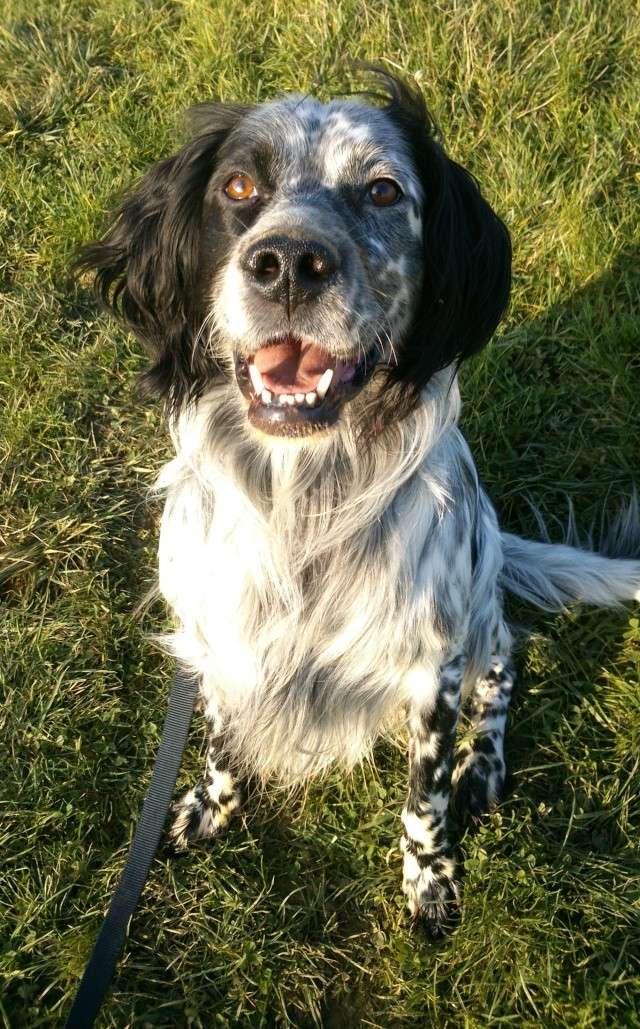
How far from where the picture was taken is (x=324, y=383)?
234 cm

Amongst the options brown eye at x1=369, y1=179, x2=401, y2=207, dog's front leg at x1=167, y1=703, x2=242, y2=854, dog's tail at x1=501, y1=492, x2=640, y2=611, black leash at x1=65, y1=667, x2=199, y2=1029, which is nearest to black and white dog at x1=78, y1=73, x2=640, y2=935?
brown eye at x1=369, y1=179, x2=401, y2=207

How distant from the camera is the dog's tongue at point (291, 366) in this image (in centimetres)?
234

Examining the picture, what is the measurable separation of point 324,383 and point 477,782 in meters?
1.62

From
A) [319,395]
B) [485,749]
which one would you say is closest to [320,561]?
[319,395]

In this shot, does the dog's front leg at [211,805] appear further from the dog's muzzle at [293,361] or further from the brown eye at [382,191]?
the brown eye at [382,191]

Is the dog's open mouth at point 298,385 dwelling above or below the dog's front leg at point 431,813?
above

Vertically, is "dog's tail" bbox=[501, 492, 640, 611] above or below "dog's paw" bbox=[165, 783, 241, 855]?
above

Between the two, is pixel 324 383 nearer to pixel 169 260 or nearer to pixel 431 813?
pixel 169 260

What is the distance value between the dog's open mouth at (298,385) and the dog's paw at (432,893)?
4.98 ft

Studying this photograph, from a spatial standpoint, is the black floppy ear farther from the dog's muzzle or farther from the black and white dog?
the dog's muzzle

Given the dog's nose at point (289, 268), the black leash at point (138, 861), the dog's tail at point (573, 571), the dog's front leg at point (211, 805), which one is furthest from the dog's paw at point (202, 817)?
the dog's nose at point (289, 268)

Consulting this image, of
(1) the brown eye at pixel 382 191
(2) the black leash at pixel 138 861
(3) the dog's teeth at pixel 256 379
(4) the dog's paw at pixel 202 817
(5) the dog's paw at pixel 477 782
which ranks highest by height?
(1) the brown eye at pixel 382 191

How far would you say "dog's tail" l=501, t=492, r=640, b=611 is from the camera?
138 inches

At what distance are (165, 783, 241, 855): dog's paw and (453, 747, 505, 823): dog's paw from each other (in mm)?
753
